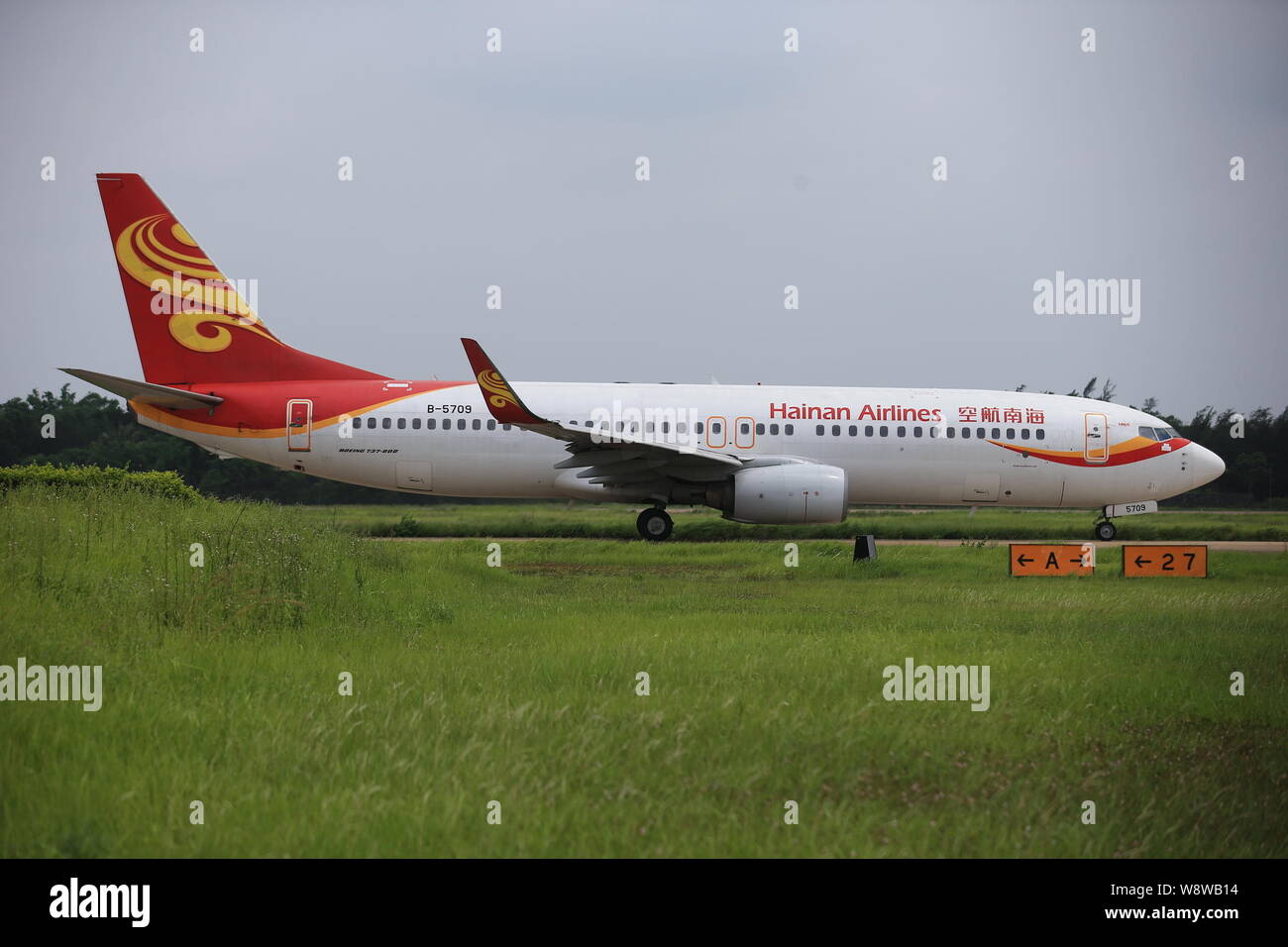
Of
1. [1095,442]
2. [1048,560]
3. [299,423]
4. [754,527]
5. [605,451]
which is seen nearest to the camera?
[1048,560]

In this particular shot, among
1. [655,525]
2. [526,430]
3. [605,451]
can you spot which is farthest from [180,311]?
[655,525]

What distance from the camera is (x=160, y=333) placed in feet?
68.7

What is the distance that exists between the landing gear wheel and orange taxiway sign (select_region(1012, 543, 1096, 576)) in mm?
7116

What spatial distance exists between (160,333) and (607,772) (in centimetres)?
1900

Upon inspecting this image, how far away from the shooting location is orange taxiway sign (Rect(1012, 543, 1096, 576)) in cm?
1644

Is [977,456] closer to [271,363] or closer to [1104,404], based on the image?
[1104,404]

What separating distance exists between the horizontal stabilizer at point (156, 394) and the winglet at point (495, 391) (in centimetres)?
605

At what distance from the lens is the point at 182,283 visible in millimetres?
20953

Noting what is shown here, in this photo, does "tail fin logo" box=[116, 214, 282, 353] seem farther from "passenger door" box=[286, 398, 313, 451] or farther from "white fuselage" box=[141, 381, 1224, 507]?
"passenger door" box=[286, 398, 313, 451]

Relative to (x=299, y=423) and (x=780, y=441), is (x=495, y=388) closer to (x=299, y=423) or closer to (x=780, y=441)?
(x=299, y=423)

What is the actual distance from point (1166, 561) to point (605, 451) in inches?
380

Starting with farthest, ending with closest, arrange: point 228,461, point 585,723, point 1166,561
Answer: point 228,461, point 1166,561, point 585,723

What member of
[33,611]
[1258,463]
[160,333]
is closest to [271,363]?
[160,333]

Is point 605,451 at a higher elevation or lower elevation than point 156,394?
lower
